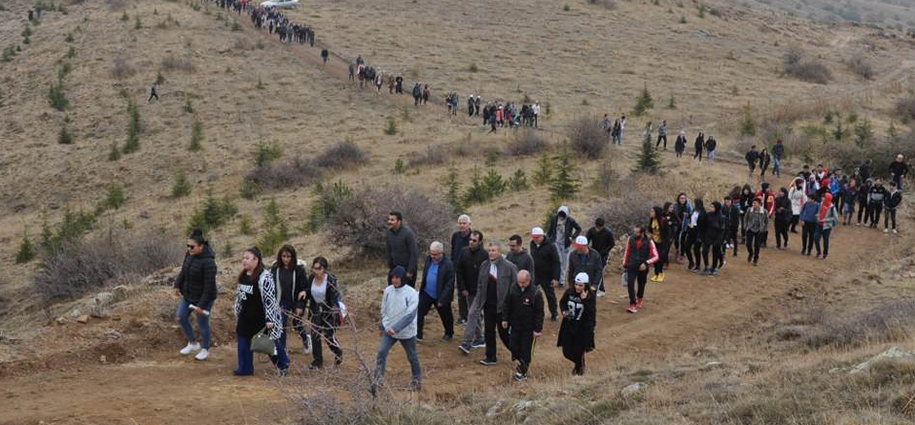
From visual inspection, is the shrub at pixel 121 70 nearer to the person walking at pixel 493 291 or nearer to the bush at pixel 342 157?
the bush at pixel 342 157

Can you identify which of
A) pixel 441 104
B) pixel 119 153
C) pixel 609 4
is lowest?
pixel 119 153

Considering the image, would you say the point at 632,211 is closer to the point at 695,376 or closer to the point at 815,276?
the point at 815,276

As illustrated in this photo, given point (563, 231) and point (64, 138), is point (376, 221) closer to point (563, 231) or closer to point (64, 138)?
point (563, 231)

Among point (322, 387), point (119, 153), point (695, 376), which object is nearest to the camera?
point (322, 387)

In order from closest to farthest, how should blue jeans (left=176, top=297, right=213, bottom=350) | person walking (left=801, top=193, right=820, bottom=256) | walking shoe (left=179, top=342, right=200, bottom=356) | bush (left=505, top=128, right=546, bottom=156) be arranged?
blue jeans (left=176, top=297, right=213, bottom=350) → walking shoe (left=179, top=342, right=200, bottom=356) → person walking (left=801, top=193, right=820, bottom=256) → bush (left=505, top=128, right=546, bottom=156)

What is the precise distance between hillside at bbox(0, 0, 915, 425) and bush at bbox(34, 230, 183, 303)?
0.58 feet

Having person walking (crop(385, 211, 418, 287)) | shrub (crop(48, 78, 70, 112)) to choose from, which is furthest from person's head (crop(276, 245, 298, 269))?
shrub (crop(48, 78, 70, 112))

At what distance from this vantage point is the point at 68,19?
172 ft

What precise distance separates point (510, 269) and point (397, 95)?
30.9m

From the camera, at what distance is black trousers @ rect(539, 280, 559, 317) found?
36.9 ft

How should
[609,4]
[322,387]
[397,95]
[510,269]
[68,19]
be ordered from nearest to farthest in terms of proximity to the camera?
[322,387] < [510,269] < [397,95] < [68,19] < [609,4]

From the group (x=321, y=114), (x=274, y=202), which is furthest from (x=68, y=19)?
(x=274, y=202)

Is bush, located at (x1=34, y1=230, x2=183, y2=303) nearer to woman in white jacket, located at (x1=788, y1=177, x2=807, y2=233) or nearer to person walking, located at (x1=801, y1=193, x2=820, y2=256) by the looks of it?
person walking, located at (x1=801, y1=193, x2=820, y2=256)

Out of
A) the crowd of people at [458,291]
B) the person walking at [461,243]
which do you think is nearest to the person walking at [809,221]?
the crowd of people at [458,291]
